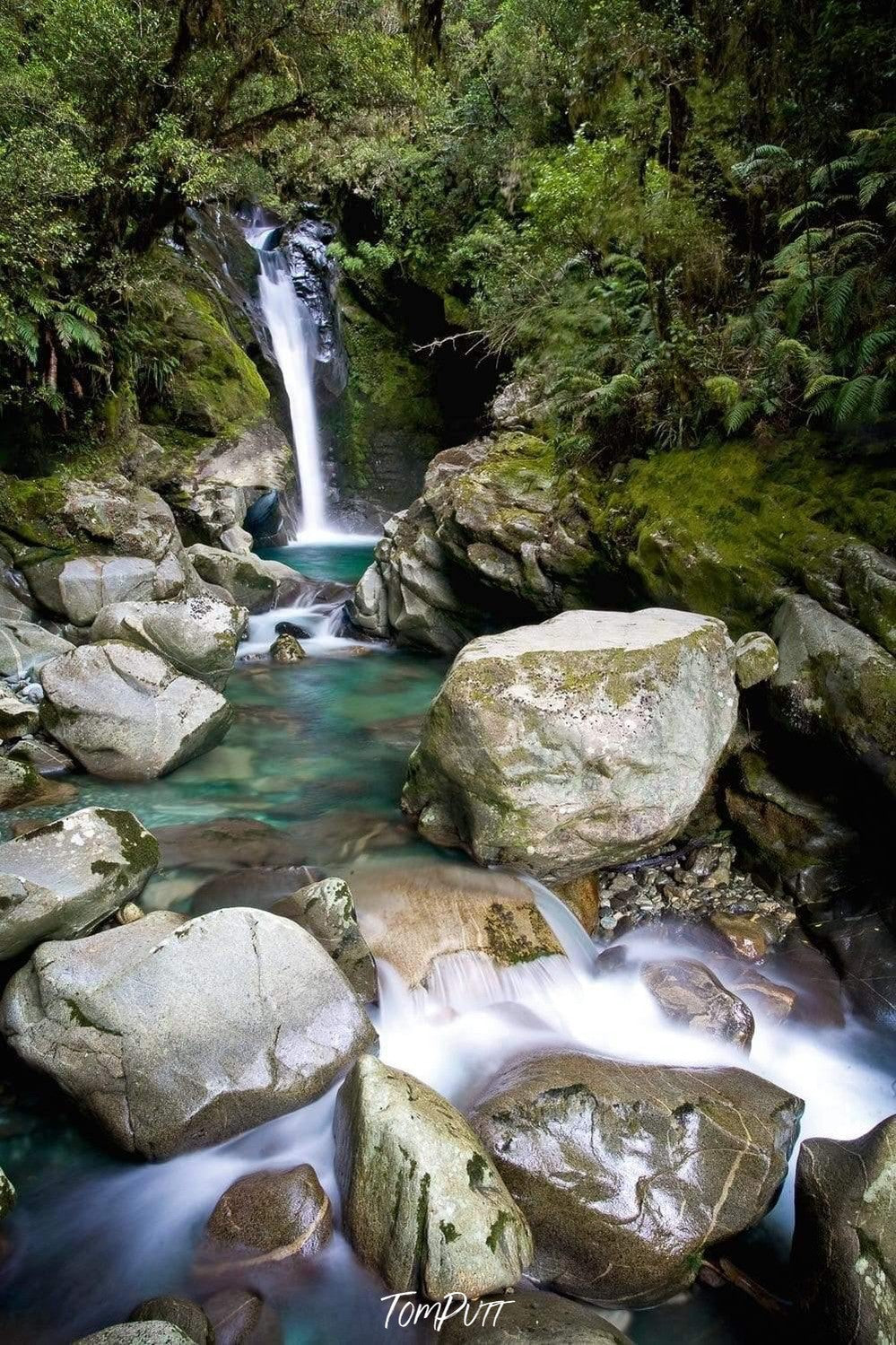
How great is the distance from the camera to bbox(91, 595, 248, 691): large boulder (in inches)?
297

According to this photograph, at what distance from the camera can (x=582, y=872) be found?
514 cm

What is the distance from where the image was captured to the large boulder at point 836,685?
15.1 ft

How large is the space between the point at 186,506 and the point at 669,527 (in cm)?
822

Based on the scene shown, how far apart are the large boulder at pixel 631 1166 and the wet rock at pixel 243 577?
28.5 ft

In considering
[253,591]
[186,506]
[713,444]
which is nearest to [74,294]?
[186,506]

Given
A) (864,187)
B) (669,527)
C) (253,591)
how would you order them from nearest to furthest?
1. (864,187)
2. (669,527)
3. (253,591)

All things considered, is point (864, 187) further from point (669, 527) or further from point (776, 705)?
point (776, 705)

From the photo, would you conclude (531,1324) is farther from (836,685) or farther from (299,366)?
(299,366)

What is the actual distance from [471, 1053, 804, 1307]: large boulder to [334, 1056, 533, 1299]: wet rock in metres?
0.20

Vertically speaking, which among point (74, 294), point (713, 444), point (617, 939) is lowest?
point (617, 939)

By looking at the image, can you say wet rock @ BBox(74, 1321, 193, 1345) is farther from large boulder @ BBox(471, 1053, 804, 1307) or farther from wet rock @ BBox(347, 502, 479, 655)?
wet rock @ BBox(347, 502, 479, 655)

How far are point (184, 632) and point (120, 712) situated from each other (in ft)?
5.09

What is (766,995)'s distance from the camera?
179 inches

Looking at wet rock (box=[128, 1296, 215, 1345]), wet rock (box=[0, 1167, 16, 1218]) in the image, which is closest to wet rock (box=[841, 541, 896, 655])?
wet rock (box=[128, 1296, 215, 1345])
